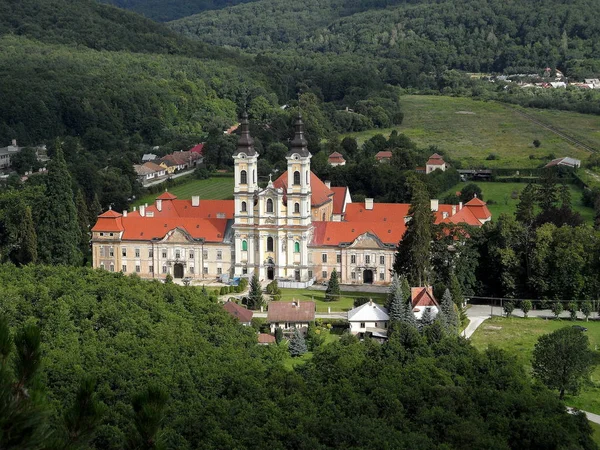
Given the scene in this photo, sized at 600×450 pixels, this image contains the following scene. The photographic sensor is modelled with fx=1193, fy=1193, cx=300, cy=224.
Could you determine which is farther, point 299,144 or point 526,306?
point 299,144

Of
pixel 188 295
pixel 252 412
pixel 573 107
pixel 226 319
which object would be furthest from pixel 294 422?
pixel 573 107

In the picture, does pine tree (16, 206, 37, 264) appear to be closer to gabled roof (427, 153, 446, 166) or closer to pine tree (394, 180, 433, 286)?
pine tree (394, 180, 433, 286)

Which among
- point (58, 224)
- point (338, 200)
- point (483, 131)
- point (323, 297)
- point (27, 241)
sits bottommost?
point (323, 297)

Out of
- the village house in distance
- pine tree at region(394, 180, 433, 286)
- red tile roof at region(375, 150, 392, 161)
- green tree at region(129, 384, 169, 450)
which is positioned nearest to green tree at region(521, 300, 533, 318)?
pine tree at region(394, 180, 433, 286)

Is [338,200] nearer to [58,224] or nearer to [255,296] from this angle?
[255,296]

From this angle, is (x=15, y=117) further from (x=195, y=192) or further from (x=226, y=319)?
(x=226, y=319)

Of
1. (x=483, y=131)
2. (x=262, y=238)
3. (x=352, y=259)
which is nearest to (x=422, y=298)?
(x=352, y=259)
